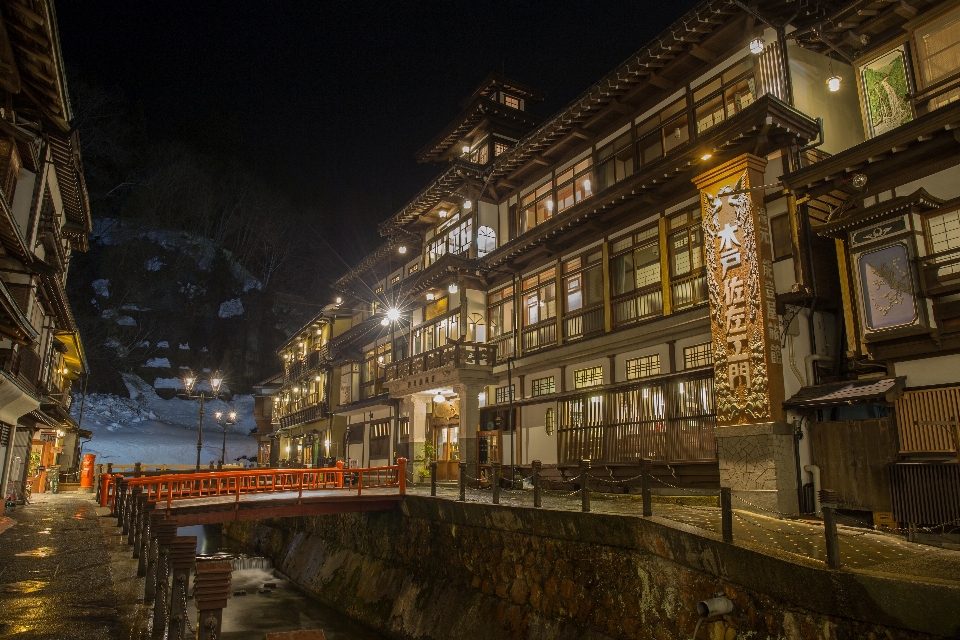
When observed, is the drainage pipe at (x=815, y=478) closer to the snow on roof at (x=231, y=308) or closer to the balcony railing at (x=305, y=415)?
the balcony railing at (x=305, y=415)

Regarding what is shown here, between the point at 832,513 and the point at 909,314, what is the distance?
7.58m

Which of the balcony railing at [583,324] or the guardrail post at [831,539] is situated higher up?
the balcony railing at [583,324]

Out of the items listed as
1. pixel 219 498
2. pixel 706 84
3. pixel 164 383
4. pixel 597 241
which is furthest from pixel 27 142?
pixel 164 383

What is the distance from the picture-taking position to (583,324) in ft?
73.3

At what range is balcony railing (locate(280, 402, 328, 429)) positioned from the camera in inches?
1811

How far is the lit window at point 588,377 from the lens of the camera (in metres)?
21.6

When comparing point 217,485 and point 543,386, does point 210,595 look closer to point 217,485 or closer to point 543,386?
point 217,485

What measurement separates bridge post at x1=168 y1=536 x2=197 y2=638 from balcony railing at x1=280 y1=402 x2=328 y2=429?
125 ft

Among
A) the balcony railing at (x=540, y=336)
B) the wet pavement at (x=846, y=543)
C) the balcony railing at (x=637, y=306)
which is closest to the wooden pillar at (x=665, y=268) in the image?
the balcony railing at (x=637, y=306)

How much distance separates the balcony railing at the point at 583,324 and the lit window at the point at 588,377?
4.06ft

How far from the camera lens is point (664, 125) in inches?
797

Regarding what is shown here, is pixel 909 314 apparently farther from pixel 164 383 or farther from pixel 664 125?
pixel 164 383

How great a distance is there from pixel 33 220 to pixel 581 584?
20263 millimetres

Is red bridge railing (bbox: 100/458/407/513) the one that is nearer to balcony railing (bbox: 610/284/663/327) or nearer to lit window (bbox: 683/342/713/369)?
balcony railing (bbox: 610/284/663/327)
